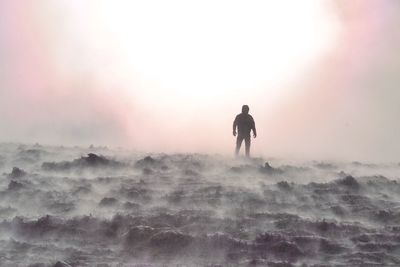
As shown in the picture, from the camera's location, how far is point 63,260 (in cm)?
1364

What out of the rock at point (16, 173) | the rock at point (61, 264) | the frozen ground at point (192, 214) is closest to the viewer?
the rock at point (61, 264)

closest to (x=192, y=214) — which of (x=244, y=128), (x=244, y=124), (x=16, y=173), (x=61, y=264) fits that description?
(x=61, y=264)

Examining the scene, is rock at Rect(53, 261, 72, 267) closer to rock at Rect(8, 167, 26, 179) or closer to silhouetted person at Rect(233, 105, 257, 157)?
rock at Rect(8, 167, 26, 179)

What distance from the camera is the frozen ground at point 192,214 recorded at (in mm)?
13992

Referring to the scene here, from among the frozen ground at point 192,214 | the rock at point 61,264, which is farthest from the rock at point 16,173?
the rock at point 61,264

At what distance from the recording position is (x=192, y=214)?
15961 millimetres

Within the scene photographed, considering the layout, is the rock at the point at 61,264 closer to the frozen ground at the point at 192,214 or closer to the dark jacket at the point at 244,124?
the frozen ground at the point at 192,214

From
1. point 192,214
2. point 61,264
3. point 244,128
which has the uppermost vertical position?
point 244,128

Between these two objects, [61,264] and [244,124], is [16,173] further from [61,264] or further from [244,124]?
[244,124]

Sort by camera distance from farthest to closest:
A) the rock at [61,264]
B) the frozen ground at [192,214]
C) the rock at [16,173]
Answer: the rock at [16,173]
the frozen ground at [192,214]
the rock at [61,264]

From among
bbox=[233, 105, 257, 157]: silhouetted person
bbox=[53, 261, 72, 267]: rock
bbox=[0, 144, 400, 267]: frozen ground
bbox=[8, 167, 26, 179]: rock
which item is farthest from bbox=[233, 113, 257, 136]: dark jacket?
bbox=[53, 261, 72, 267]: rock

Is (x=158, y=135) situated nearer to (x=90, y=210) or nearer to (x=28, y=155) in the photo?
(x=28, y=155)

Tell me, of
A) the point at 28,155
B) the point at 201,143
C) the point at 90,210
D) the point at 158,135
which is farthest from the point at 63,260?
the point at 158,135

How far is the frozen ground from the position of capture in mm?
13992
